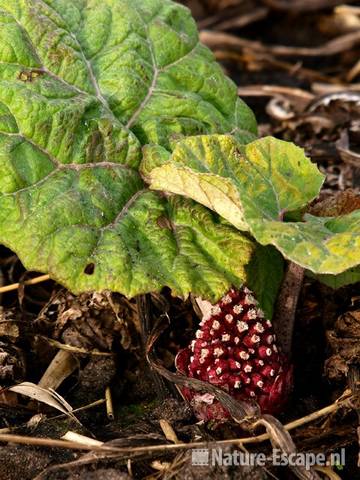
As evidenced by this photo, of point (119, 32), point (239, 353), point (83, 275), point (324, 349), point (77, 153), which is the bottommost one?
point (324, 349)

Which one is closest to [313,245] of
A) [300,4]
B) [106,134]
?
[106,134]

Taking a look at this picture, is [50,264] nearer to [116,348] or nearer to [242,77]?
[116,348]

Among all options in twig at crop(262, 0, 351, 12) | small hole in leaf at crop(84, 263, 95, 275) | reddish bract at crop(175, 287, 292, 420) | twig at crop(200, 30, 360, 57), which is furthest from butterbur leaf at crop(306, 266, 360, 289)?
twig at crop(262, 0, 351, 12)

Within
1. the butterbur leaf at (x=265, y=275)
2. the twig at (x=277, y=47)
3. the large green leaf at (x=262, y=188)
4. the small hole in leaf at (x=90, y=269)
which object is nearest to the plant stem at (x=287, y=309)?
the butterbur leaf at (x=265, y=275)

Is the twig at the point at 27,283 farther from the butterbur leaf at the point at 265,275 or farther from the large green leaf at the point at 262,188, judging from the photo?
the butterbur leaf at the point at 265,275

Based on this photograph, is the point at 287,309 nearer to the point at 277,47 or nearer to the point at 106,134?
the point at 106,134

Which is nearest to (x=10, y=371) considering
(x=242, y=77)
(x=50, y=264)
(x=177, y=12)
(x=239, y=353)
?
(x=50, y=264)
